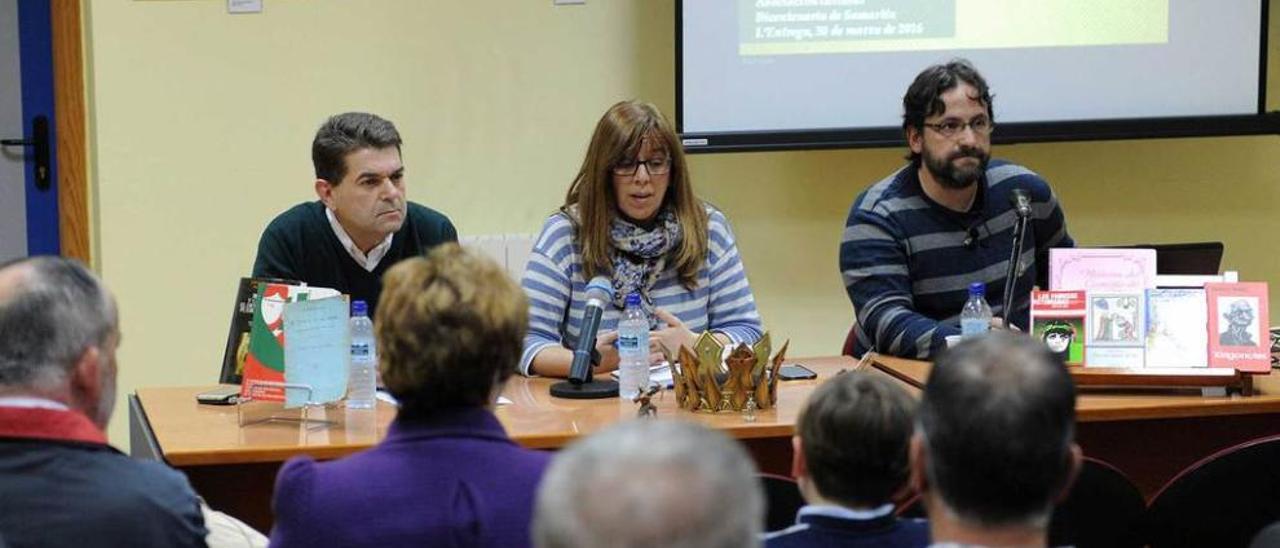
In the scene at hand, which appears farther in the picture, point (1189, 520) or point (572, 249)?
point (572, 249)

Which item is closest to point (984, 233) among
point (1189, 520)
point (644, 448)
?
point (1189, 520)

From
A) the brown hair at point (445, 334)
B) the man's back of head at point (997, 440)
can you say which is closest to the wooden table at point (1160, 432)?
the brown hair at point (445, 334)

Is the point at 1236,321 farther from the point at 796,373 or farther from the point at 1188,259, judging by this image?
the point at 796,373

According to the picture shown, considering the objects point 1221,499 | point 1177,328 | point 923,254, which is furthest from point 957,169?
point 1221,499

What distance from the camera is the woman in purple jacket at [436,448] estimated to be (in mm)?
1832

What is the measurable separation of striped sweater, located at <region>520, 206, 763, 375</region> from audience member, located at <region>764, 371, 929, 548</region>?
5.53 feet

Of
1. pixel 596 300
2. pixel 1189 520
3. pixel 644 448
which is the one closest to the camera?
pixel 644 448

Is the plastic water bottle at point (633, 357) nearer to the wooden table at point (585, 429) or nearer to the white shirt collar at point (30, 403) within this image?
the wooden table at point (585, 429)

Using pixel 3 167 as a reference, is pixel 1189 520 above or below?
below

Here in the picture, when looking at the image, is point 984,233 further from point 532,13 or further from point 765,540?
point 765,540

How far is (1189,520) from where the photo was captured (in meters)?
2.71

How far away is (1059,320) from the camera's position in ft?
10.9

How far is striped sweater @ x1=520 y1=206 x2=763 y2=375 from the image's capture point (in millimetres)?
3701

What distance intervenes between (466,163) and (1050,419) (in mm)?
3453
